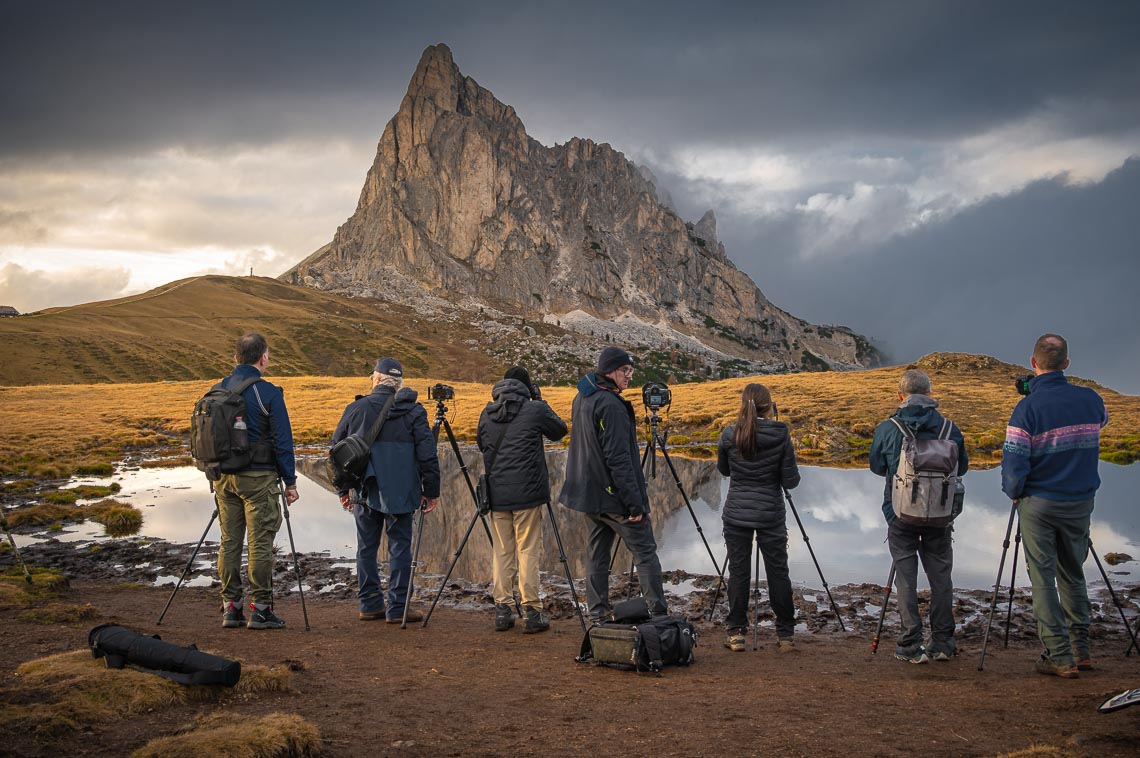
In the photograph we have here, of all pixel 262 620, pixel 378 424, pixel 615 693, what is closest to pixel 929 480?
pixel 615 693

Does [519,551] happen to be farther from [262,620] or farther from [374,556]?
[262,620]

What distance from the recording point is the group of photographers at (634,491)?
300 inches

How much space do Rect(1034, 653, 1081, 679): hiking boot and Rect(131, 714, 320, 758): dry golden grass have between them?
6.69m

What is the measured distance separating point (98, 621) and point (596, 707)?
249 inches

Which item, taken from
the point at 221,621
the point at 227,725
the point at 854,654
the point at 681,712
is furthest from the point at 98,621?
the point at 854,654

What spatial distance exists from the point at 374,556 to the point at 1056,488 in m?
7.69

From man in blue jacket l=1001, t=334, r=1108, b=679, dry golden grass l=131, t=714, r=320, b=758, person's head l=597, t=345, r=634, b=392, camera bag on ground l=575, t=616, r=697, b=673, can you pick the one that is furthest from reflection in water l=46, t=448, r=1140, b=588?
dry golden grass l=131, t=714, r=320, b=758

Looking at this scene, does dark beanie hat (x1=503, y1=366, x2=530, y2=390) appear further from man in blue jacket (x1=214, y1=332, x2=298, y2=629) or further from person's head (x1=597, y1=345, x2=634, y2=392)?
man in blue jacket (x1=214, y1=332, x2=298, y2=629)

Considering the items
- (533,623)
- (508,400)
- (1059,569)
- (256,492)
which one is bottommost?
(533,623)

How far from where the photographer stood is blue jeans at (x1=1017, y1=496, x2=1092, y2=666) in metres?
7.57

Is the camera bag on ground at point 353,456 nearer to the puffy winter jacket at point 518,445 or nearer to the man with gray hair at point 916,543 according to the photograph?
the puffy winter jacket at point 518,445

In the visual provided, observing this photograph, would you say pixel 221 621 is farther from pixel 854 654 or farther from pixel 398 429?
pixel 854 654

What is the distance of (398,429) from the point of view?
9.90m

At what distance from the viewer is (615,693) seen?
274 inches
